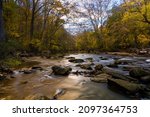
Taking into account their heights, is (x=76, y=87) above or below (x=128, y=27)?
below

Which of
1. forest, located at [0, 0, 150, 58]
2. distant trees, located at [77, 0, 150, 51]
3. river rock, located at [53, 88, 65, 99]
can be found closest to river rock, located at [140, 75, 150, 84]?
river rock, located at [53, 88, 65, 99]

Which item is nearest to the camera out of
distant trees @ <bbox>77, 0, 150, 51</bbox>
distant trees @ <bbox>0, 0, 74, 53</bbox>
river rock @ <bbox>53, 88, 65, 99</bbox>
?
river rock @ <bbox>53, 88, 65, 99</bbox>

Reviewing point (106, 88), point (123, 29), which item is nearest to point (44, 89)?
point (106, 88)

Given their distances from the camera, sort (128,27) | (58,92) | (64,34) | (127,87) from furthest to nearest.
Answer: (64,34) < (128,27) < (58,92) < (127,87)

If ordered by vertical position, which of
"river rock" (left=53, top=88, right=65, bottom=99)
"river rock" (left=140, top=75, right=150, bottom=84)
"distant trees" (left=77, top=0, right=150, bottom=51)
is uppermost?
"distant trees" (left=77, top=0, right=150, bottom=51)

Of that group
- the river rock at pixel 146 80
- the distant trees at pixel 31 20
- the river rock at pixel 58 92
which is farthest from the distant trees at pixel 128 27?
the river rock at pixel 58 92

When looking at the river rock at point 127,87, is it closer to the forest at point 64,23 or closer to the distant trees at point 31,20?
the forest at point 64,23

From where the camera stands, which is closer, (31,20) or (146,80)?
(146,80)

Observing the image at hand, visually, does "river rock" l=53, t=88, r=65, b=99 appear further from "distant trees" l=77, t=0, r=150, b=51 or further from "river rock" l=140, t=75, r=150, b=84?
"distant trees" l=77, t=0, r=150, b=51

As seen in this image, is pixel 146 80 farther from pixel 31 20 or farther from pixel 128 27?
pixel 31 20

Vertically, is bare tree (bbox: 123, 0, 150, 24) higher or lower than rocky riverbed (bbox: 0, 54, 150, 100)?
higher

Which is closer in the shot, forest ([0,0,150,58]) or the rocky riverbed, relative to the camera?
the rocky riverbed

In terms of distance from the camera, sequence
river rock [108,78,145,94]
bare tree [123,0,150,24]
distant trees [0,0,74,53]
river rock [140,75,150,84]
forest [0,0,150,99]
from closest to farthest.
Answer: river rock [108,78,145,94] < river rock [140,75,150,84] < forest [0,0,150,99] < distant trees [0,0,74,53] < bare tree [123,0,150,24]

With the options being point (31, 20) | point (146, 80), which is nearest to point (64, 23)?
point (31, 20)
